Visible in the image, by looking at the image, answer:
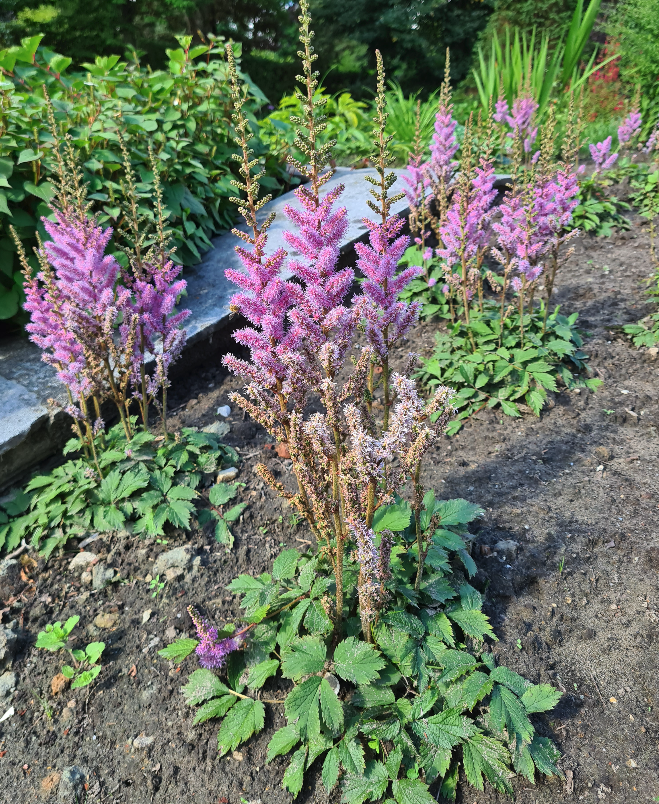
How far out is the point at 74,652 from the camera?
233 centimetres

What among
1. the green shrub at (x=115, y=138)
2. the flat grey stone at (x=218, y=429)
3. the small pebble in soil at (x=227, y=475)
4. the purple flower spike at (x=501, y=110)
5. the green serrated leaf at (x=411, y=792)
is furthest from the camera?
the purple flower spike at (x=501, y=110)

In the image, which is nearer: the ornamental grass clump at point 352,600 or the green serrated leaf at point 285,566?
the ornamental grass clump at point 352,600

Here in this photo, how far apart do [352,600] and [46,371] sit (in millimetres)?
2769

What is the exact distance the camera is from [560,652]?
2076mm

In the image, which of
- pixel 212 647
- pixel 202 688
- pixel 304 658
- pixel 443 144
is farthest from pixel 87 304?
pixel 443 144

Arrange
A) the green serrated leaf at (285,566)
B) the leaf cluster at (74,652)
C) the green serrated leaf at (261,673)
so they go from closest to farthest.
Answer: the green serrated leaf at (261,673), the green serrated leaf at (285,566), the leaf cluster at (74,652)

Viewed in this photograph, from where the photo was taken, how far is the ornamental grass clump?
1.68 m

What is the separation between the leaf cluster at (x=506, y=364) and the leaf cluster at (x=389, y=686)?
140cm

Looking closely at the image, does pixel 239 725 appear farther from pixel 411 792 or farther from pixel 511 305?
pixel 511 305

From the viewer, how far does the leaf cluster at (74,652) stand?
224cm

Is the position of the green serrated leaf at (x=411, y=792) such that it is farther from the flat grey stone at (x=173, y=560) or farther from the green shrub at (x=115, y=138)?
the green shrub at (x=115, y=138)

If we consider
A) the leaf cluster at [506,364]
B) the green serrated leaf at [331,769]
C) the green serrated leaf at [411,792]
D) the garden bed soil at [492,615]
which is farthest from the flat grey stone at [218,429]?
the green serrated leaf at [411,792]

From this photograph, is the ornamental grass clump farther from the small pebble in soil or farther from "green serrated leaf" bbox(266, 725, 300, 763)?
the small pebble in soil

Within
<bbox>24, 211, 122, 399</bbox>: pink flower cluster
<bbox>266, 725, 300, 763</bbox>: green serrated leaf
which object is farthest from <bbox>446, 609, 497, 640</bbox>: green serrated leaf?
<bbox>24, 211, 122, 399</bbox>: pink flower cluster
